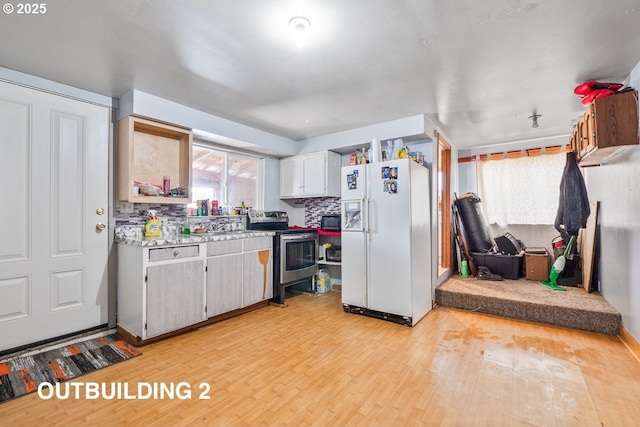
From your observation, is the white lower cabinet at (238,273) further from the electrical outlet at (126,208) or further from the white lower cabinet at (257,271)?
the electrical outlet at (126,208)

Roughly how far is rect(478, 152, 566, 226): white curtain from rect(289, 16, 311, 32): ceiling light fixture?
14.2 feet

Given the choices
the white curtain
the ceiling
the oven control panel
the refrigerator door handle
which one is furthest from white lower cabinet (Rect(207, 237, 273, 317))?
the white curtain

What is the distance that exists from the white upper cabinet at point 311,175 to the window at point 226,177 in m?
0.42

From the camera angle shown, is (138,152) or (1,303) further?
(138,152)

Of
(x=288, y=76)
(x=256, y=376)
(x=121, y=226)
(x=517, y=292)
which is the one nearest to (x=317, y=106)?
(x=288, y=76)

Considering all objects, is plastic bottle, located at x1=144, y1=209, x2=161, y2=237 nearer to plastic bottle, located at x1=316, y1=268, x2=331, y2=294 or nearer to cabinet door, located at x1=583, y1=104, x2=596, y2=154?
plastic bottle, located at x1=316, y1=268, x2=331, y2=294

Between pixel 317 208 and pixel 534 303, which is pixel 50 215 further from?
pixel 534 303

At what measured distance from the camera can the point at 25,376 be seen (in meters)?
2.05

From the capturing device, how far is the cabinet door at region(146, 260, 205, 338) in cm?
254

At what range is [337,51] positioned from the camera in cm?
206

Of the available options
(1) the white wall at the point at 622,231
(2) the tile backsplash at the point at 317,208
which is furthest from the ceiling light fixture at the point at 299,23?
(2) the tile backsplash at the point at 317,208

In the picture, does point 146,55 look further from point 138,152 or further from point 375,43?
point 375,43

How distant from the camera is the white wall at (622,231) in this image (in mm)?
2328

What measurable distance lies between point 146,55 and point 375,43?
1656mm
